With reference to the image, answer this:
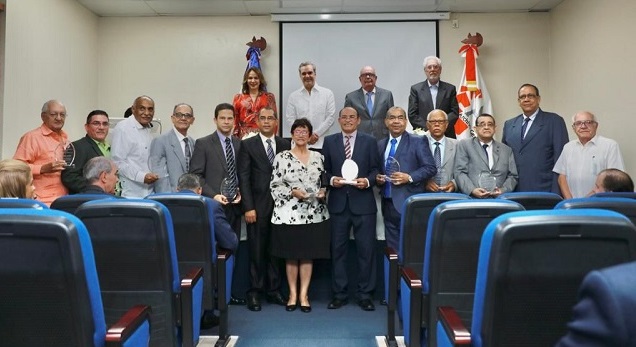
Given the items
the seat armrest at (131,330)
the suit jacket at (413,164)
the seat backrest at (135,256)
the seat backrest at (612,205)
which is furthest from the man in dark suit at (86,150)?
the seat backrest at (612,205)

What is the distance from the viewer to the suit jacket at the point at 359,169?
4078 mm

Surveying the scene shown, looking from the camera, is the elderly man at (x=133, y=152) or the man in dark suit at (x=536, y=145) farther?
the man in dark suit at (x=536, y=145)

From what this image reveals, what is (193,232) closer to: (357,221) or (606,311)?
(357,221)

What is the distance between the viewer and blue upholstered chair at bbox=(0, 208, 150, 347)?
4.33 ft

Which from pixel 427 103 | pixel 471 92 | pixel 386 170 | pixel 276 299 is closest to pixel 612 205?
pixel 386 170

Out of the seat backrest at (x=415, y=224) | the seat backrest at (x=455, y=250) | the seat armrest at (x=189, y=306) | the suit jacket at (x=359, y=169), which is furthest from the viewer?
the suit jacket at (x=359, y=169)

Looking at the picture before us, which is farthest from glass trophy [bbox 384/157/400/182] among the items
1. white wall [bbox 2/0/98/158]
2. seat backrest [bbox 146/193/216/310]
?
white wall [bbox 2/0/98/158]

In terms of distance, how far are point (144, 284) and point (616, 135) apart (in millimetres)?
4932

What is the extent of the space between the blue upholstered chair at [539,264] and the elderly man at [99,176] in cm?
222

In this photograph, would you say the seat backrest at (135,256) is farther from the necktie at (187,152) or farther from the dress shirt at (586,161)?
the dress shirt at (586,161)

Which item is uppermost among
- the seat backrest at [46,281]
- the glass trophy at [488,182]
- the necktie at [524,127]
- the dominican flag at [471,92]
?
the dominican flag at [471,92]

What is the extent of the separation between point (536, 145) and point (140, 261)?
3.45 meters

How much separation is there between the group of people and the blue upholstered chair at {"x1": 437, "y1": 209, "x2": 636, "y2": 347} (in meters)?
2.49

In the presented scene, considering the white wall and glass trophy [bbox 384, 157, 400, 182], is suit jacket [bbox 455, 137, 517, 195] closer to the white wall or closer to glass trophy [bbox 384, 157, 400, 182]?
glass trophy [bbox 384, 157, 400, 182]
